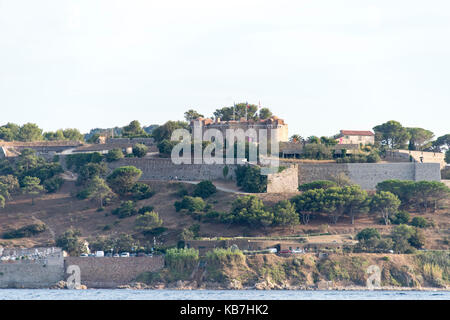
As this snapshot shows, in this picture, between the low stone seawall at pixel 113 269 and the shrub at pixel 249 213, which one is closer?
the low stone seawall at pixel 113 269

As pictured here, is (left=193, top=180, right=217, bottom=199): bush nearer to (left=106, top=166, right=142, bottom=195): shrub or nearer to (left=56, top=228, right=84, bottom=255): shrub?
(left=106, top=166, right=142, bottom=195): shrub

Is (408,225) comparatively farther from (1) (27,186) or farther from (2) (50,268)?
(1) (27,186)

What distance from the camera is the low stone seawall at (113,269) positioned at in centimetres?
7319

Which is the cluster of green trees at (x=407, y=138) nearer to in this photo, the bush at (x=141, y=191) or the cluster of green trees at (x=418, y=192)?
the cluster of green trees at (x=418, y=192)

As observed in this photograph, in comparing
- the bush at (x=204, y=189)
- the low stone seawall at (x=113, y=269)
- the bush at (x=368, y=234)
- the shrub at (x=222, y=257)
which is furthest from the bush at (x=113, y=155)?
the bush at (x=368, y=234)

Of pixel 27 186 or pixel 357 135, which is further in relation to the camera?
pixel 357 135

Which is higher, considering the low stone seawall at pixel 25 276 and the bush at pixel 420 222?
the bush at pixel 420 222

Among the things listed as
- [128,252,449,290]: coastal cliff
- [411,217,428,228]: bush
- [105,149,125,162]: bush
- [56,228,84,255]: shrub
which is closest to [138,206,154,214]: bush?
[56,228,84,255]: shrub

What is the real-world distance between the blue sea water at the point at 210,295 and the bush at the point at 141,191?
788 inches

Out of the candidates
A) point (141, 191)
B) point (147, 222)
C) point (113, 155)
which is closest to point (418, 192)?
point (147, 222)

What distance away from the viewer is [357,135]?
109 m

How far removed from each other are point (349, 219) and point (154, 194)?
18346 mm

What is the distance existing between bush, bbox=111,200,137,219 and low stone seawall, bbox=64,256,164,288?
12.9 m
